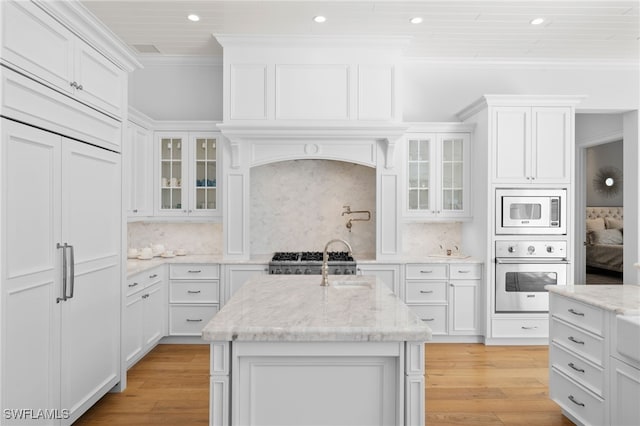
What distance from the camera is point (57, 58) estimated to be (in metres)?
2.44

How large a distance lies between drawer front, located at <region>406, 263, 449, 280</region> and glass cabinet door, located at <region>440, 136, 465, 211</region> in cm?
72

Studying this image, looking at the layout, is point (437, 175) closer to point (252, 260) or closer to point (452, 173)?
point (452, 173)

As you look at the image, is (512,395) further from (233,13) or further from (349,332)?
(233,13)

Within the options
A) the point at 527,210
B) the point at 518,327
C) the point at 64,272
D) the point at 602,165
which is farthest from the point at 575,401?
the point at 602,165

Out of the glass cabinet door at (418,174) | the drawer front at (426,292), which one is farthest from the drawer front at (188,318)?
the glass cabinet door at (418,174)

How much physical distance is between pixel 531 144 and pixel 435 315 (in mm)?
2054

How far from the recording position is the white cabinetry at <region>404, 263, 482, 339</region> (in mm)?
4555

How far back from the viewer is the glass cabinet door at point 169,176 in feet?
15.6

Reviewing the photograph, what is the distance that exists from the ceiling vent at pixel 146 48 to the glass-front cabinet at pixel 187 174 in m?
0.93

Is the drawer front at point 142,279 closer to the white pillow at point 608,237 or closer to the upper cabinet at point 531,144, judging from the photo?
the upper cabinet at point 531,144

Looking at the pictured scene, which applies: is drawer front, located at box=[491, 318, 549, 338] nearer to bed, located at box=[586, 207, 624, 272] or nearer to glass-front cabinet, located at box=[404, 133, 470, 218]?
glass-front cabinet, located at box=[404, 133, 470, 218]

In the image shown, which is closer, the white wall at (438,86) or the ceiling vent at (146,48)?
the ceiling vent at (146,48)

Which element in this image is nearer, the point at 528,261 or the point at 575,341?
the point at 575,341

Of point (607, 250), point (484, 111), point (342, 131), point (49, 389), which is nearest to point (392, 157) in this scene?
point (342, 131)
